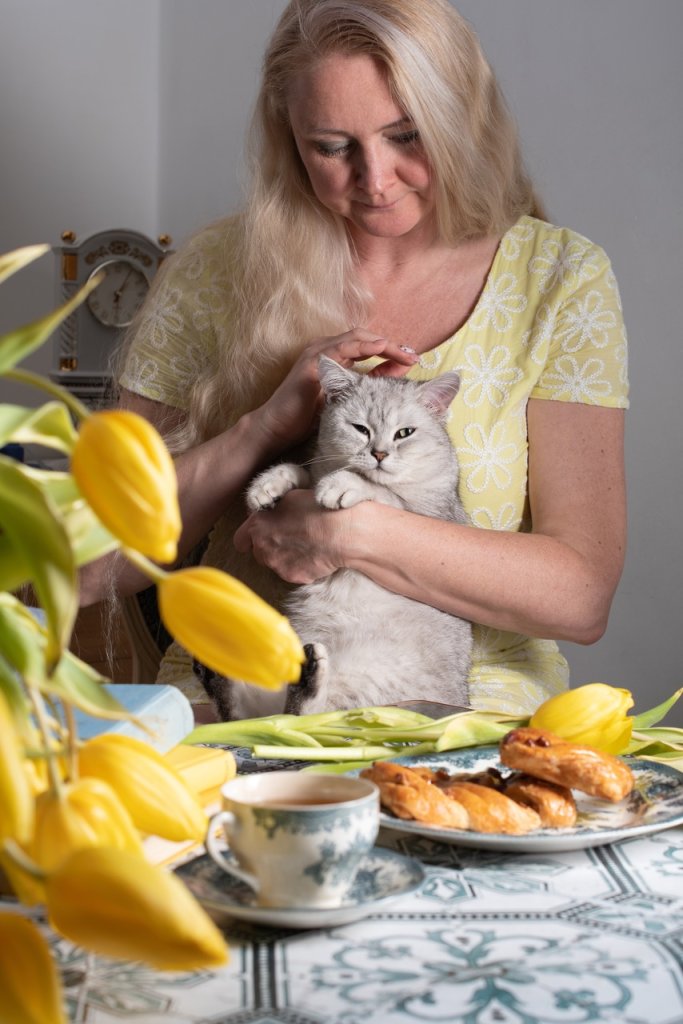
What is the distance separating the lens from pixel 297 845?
22.2 inches

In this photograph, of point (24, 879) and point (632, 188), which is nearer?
point (24, 879)

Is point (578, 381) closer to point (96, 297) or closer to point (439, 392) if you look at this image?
point (439, 392)

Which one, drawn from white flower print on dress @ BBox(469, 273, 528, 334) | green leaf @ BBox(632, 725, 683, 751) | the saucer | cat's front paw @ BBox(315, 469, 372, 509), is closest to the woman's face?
white flower print on dress @ BBox(469, 273, 528, 334)

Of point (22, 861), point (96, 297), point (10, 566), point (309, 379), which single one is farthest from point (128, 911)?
point (96, 297)

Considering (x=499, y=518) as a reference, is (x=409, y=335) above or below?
above

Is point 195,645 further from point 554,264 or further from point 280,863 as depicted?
point 554,264

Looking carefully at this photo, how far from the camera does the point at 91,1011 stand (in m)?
0.49

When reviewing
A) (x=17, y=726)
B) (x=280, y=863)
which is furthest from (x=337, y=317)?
(x=17, y=726)

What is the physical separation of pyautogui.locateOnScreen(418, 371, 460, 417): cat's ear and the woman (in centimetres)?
4

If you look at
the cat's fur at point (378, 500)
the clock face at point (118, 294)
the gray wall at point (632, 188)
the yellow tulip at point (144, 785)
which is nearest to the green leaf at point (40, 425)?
the yellow tulip at point (144, 785)

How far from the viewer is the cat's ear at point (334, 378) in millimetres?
1403

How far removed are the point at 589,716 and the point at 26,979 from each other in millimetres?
516

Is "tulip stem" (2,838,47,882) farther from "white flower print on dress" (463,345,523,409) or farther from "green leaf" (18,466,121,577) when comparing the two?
"white flower print on dress" (463,345,523,409)

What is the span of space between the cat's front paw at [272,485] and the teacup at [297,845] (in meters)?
0.84
